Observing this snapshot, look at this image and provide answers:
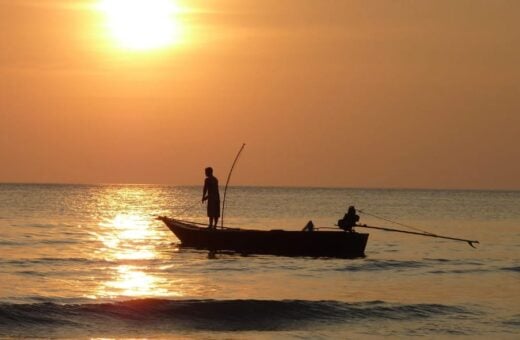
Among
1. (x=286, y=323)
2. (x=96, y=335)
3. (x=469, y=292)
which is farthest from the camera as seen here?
(x=469, y=292)

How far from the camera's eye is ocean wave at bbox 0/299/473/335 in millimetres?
18500

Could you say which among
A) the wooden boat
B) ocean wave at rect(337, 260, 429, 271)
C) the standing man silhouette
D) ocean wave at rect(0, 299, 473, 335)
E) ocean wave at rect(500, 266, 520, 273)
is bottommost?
ocean wave at rect(0, 299, 473, 335)

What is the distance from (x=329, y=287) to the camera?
Answer: 23234 millimetres

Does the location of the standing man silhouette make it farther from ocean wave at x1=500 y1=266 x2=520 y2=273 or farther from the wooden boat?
ocean wave at x1=500 y1=266 x2=520 y2=273

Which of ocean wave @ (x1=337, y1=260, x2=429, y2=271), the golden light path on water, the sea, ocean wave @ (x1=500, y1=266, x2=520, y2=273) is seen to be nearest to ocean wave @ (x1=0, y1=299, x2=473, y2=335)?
the sea

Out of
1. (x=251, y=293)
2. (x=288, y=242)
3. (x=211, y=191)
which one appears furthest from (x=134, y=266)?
(x=251, y=293)

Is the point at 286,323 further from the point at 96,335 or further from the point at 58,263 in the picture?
the point at 58,263

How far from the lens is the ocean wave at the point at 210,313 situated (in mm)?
18500

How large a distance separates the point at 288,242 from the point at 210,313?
32.1ft

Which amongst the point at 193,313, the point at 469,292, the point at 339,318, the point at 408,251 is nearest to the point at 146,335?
the point at 193,313

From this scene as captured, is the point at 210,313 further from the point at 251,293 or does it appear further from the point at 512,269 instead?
the point at 512,269

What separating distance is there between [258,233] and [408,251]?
7.81 m

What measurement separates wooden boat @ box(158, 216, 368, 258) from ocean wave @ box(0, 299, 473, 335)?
7957 mm

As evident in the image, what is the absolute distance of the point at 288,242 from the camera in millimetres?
29188
